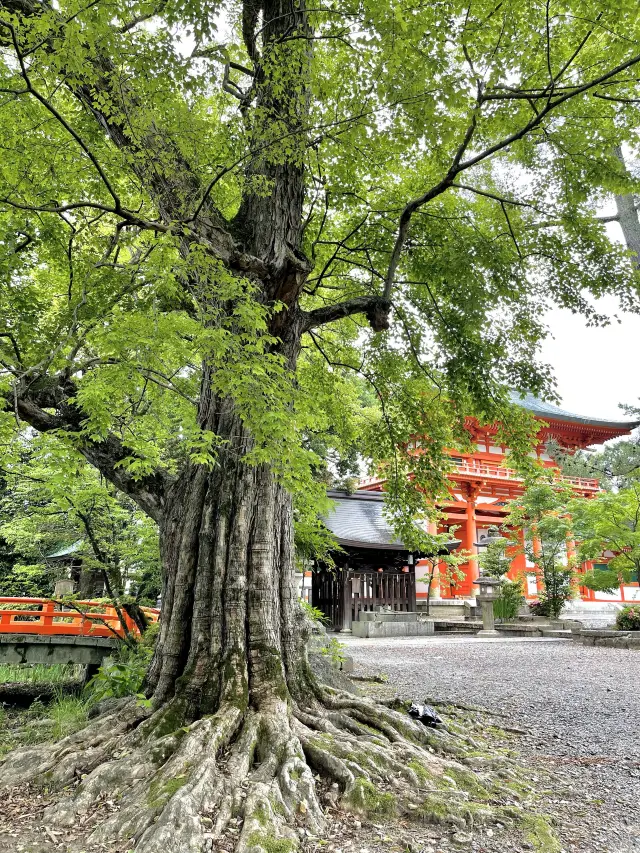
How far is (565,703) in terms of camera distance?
582 cm

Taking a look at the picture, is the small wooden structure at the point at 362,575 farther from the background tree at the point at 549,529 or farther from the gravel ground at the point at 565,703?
the gravel ground at the point at 565,703

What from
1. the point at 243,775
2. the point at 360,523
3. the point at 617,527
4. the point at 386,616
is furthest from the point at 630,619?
the point at 243,775

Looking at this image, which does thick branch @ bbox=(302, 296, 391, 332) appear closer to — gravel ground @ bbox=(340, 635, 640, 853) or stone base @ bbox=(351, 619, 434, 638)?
gravel ground @ bbox=(340, 635, 640, 853)

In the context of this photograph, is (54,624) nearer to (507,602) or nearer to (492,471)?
(507,602)

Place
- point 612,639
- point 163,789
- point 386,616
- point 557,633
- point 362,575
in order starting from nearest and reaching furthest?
point 163,789
point 612,639
point 557,633
point 386,616
point 362,575

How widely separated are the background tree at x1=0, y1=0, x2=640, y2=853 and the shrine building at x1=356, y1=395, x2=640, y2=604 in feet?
46.7

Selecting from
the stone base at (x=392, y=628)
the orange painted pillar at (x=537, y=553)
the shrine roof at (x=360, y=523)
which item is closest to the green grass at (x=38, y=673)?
→ the shrine roof at (x=360, y=523)

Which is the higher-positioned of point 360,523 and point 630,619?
point 360,523

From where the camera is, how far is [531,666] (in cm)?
860

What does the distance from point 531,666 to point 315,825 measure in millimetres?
6863

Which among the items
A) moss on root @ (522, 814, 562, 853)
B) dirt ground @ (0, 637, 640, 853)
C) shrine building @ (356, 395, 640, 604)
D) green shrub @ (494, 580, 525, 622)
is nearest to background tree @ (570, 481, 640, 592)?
green shrub @ (494, 580, 525, 622)

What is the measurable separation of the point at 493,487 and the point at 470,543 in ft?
10.2

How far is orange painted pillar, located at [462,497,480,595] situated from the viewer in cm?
2025

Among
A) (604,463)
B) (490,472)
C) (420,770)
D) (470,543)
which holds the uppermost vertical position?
(604,463)
